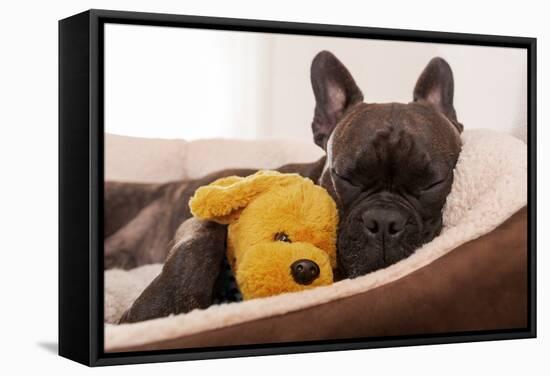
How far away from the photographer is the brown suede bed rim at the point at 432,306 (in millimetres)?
3850

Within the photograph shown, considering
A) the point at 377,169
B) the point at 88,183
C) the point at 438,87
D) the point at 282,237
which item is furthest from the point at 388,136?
the point at 88,183

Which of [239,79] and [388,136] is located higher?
[239,79]

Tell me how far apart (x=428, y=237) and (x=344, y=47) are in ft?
2.56

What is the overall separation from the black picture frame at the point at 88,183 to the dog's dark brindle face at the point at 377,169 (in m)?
0.27

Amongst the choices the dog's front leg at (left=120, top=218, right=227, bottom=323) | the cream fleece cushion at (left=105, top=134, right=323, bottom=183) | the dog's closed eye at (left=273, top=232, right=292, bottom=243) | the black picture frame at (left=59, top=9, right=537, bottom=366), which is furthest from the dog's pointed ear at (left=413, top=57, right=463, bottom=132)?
the dog's front leg at (left=120, top=218, right=227, bottom=323)

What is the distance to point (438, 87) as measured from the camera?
13.9ft

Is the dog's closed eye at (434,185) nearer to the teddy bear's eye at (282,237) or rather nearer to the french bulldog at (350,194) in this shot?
the french bulldog at (350,194)

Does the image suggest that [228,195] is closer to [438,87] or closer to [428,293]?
[428,293]

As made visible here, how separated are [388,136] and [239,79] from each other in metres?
0.59

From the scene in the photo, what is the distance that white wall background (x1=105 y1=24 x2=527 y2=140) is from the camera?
147 inches

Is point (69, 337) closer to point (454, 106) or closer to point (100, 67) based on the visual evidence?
point (100, 67)

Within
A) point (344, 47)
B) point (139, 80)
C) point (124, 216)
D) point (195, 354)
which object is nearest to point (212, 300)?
point (195, 354)

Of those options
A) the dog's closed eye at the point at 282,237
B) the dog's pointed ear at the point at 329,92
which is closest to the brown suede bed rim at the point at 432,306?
the dog's closed eye at the point at 282,237

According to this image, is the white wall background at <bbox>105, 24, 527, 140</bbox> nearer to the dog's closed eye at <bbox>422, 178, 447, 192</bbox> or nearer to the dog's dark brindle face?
the dog's dark brindle face
